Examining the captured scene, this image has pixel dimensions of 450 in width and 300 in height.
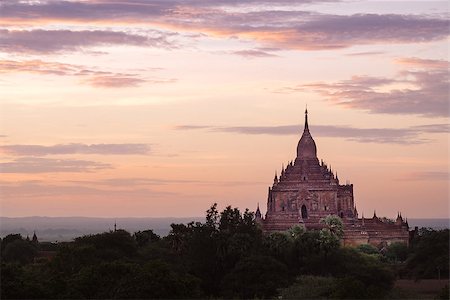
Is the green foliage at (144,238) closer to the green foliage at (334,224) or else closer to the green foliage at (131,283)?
the green foliage at (334,224)

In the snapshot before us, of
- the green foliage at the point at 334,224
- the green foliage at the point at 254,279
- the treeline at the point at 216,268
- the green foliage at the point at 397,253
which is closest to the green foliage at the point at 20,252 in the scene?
the treeline at the point at 216,268

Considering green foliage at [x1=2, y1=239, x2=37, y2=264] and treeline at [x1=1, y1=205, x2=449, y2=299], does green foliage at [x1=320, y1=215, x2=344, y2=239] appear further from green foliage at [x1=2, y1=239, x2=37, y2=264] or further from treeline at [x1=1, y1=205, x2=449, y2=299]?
green foliage at [x1=2, y1=239, x2=37, y2=264]

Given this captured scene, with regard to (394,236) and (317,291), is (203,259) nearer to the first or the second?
(317,291)

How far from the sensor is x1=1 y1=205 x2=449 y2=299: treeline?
57875mm

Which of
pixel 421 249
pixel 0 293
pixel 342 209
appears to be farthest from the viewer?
pixel 342 209

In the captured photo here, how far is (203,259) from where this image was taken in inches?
2751

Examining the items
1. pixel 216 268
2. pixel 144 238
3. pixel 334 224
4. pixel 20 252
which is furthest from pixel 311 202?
pixel 216 268

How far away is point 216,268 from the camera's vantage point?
69438mm

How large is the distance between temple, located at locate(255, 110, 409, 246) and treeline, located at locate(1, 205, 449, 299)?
124 ft

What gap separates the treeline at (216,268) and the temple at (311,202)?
3771 centimetres

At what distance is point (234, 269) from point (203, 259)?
4425 millimetres

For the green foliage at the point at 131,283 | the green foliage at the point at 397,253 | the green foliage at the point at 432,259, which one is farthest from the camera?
the green foliage at the point at 397,253

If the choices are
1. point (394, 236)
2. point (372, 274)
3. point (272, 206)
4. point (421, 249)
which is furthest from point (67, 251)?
point (272, 206)

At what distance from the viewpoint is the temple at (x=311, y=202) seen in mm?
122625
